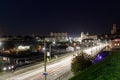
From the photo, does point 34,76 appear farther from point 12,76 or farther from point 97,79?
point 97,79

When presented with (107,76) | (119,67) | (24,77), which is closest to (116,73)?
(107,76)

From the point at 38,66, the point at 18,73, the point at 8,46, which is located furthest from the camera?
the point at 8,46

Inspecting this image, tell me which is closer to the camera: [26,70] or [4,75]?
[4,75]

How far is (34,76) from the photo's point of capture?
4391 centimetres

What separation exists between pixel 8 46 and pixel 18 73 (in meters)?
120

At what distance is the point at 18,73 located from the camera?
1836 inches

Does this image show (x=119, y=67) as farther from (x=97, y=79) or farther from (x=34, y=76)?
(x=34, y=76)

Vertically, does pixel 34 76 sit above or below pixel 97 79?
below

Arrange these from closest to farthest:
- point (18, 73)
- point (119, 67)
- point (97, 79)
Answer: point (97, 79), point (119, 67), point (18, 73)

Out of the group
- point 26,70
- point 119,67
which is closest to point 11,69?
point 26,70

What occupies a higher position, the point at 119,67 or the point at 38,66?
the point at 119,67

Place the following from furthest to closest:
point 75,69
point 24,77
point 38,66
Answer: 1. point 38,66
2. point 24,77
3. point 75,69

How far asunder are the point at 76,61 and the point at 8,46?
425ft

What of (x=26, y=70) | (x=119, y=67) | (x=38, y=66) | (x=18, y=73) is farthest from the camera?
(x=38, y=66)
